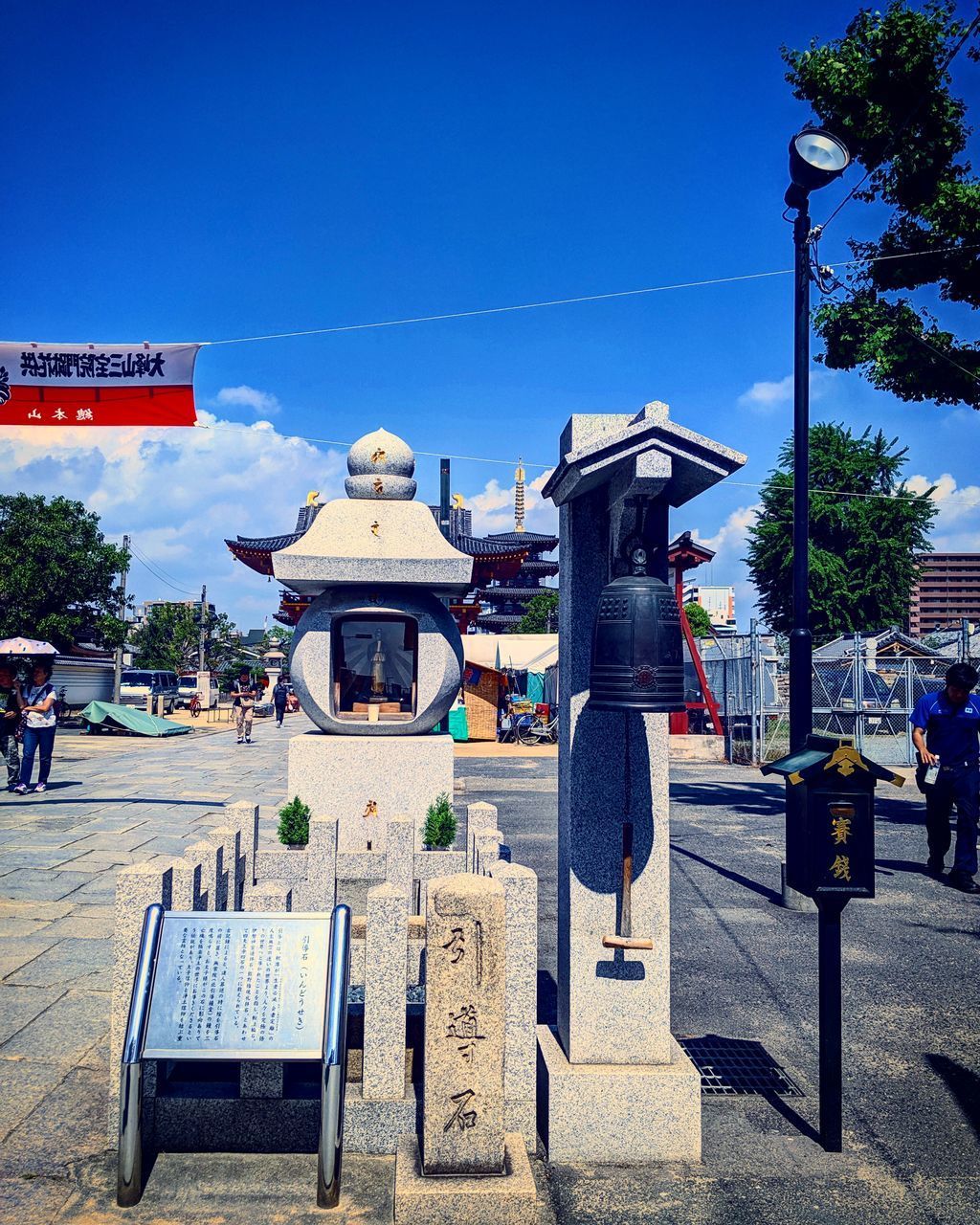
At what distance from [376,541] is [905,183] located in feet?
28.0

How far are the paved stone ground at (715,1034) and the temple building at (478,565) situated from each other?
418cm

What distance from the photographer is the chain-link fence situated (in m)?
17.2

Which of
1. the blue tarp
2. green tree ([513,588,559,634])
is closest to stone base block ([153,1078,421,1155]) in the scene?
the blue tarp

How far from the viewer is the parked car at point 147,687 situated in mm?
41237

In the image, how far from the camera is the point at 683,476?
389cm

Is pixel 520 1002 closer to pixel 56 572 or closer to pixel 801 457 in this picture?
pixel 801 457

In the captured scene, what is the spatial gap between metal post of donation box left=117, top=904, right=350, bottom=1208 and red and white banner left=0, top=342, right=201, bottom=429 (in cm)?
705

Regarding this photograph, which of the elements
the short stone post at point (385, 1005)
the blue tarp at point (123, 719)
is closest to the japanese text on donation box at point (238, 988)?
the short stone post at point (385, 1005)

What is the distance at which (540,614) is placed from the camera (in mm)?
48781

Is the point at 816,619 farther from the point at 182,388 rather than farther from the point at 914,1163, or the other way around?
the point at 914,1163

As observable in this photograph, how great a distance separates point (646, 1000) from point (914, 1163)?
47.4 inches

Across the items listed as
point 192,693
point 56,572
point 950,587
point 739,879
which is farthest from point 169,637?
point 950,587

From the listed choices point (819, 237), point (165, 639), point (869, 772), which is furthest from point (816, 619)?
point (165, 639)

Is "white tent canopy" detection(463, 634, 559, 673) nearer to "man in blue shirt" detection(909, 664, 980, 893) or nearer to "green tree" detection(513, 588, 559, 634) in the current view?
"man in blue shirt" detection(909, 664, 980, 893)
